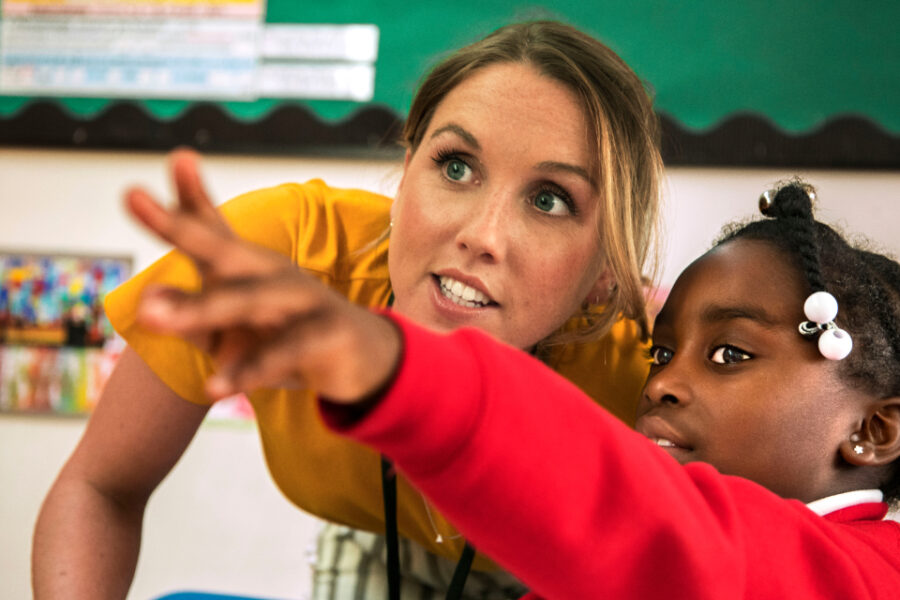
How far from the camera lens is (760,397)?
729 millimetres

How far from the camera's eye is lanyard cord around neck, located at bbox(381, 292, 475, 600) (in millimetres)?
957

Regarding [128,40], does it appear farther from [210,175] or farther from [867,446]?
[867,446]

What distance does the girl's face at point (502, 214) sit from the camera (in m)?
0.85

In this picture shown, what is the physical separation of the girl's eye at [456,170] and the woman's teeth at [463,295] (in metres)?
0.12

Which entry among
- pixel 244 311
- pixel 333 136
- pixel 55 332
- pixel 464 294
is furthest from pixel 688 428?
pixel 55 332

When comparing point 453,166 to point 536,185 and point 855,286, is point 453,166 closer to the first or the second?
point 536,185

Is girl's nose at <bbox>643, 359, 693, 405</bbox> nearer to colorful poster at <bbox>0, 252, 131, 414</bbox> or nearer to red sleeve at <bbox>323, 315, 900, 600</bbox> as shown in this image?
red sleeve at <bbox>323, 315, 900, 600</bbox>

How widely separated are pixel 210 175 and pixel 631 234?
4.75ft

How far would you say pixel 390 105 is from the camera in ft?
6.61

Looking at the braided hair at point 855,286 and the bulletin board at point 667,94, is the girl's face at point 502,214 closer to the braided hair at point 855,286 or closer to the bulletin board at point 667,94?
the braided hair at point 855,286

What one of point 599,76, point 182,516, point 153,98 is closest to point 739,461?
point 599,76

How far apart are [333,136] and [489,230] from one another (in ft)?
4.14

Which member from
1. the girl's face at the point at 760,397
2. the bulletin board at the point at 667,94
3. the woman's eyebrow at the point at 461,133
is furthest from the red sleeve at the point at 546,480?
the bulletin board at the point at 667,94

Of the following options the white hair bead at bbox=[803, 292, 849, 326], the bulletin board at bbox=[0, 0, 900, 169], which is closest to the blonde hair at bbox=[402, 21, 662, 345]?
the white hair bead at bbox=[803, 292, 849, 326]
